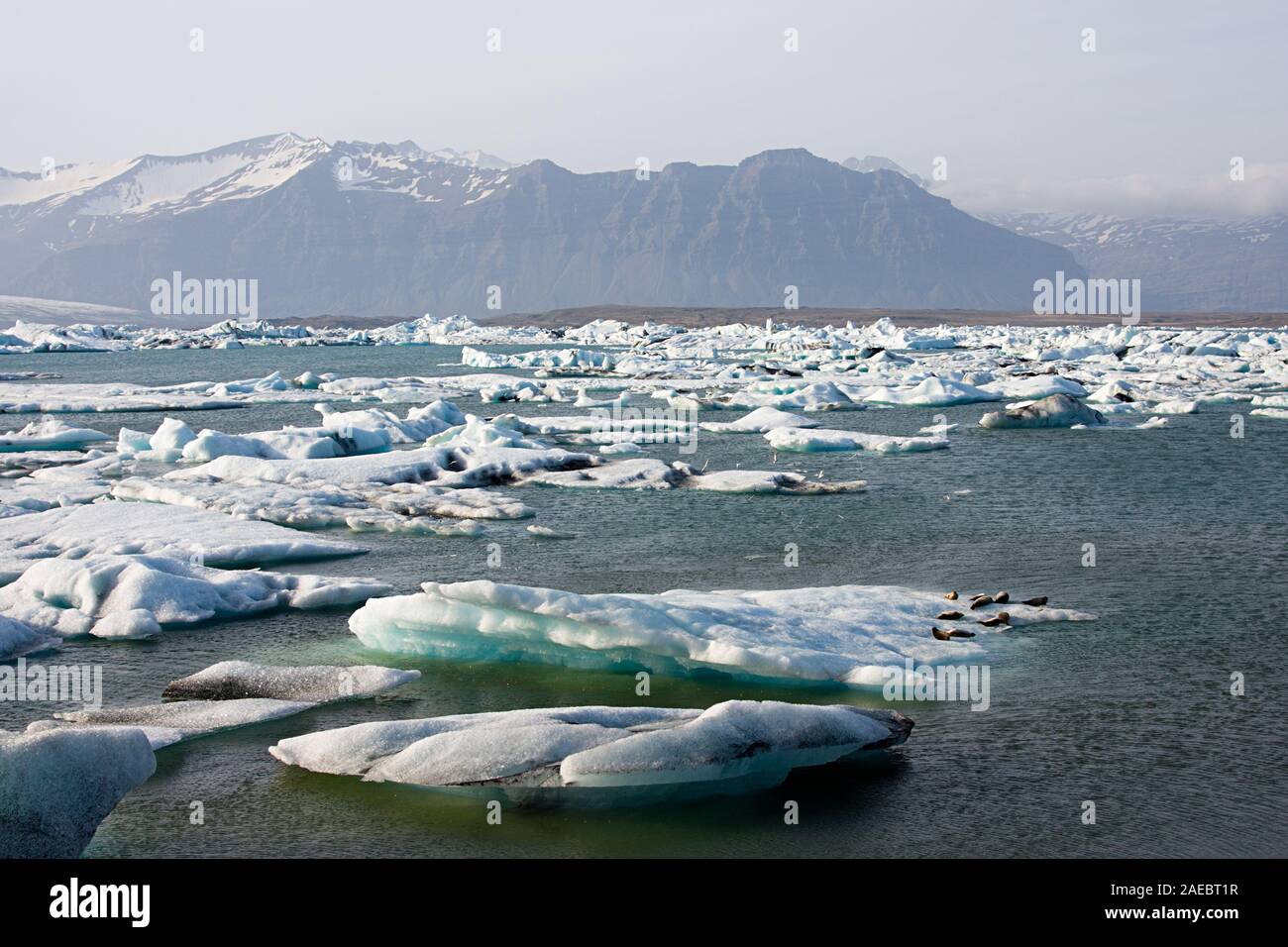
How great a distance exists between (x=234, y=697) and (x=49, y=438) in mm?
20853

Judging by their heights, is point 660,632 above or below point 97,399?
below

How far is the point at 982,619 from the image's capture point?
1305 cm

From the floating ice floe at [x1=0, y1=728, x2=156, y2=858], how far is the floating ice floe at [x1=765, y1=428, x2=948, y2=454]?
20816mm

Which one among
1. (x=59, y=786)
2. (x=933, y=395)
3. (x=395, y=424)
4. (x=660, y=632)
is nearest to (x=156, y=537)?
(x=660, y=632)

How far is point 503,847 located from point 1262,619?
969 cm

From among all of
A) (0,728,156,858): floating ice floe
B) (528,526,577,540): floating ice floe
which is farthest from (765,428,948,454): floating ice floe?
(0,728,156,858): floating ice floe

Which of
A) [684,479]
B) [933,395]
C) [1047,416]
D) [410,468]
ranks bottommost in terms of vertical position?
[684,479]

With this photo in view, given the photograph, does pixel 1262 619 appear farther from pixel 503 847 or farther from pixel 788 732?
pixel 503 847

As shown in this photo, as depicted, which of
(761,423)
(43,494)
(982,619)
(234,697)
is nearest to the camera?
(234,697)

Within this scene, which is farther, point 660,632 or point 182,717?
point 660,632

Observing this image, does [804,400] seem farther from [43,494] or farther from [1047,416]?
[43,494]

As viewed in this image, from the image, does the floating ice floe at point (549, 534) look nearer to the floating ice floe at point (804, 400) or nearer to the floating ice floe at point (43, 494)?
the floating ice floe at point (43, 494)

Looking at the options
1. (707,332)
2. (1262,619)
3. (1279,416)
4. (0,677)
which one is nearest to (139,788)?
(0,677)
